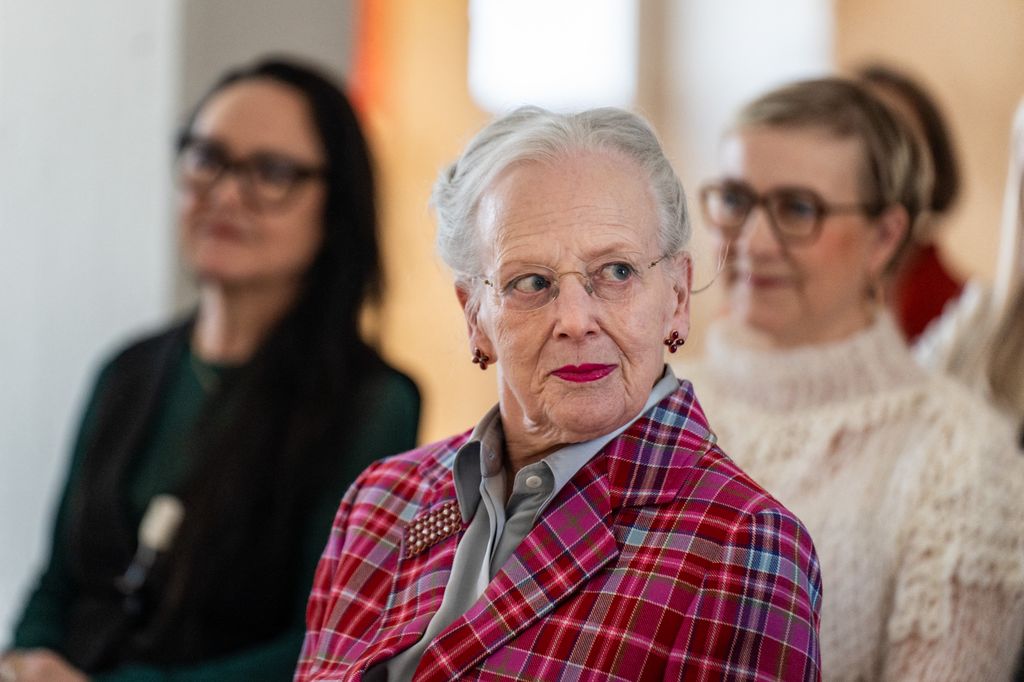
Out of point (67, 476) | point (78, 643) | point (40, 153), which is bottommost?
point (78, 643)

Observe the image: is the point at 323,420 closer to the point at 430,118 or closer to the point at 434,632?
the point at 434,632

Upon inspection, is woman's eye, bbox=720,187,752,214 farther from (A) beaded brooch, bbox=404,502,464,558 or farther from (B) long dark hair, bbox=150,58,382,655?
(A) beaded brooch, bbox=404,502,464,558

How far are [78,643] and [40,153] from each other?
4.53ft

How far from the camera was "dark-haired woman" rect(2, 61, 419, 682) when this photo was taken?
1.81 meters

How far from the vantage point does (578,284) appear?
1.06m

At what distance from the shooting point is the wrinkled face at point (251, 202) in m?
2.04

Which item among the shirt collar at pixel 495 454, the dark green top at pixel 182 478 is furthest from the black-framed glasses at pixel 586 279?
the dark green top at pixel 182 478

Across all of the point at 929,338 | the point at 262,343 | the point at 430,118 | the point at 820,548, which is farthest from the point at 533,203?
the point at 430,118

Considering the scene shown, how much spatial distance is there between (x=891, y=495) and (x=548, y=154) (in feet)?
2.43

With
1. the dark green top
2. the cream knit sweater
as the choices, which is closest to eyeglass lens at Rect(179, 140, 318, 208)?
the dark green top

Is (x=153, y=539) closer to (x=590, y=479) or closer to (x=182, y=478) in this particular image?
(x=182, y=478)

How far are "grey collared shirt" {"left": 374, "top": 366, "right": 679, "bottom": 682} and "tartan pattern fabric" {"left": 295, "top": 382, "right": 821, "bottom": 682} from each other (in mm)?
12

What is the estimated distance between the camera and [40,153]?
9.36 feet

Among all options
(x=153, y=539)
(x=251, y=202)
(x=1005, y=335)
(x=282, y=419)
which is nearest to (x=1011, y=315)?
(x=1005, y=335)
